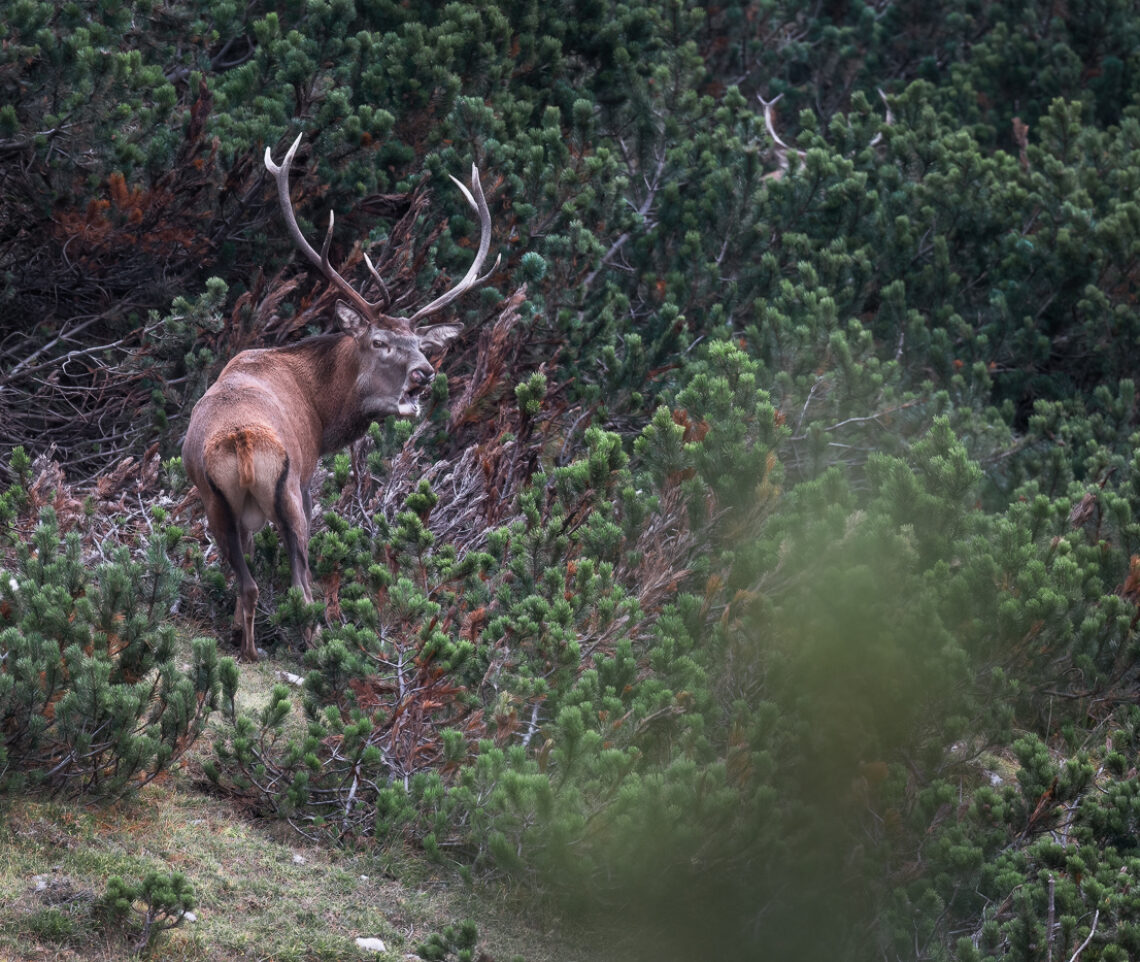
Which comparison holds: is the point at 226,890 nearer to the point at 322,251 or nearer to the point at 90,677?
the point at 90,677

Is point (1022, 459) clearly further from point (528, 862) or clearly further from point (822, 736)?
point (528, 862)

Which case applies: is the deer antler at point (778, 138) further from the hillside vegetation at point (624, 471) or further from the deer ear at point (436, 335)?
the deer ear at point (436, 335)

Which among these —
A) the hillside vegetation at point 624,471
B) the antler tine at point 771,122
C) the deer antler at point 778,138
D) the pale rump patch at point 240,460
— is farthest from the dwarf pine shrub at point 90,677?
the antler tine at point 771,122

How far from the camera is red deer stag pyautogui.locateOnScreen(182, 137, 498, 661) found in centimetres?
700

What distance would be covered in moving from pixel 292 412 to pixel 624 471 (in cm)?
189

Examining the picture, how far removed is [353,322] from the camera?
8398 millimetres

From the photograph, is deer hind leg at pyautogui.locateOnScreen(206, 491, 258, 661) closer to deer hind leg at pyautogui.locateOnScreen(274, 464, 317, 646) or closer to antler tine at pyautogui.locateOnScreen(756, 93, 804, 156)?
deer hind leg at pyautogui.locateOnScreen(274, 464, 317, 646)

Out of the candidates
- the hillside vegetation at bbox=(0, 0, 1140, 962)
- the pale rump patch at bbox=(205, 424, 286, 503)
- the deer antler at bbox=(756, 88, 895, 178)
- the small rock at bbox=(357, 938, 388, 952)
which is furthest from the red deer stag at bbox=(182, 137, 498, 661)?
the deer antler at bbox=(756, 88, 895, 178)

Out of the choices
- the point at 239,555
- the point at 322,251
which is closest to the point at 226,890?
the point at 239,555

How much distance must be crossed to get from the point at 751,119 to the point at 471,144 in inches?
107

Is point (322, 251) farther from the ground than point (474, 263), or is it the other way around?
point (322, 251)

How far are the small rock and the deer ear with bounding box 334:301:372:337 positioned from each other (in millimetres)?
4086

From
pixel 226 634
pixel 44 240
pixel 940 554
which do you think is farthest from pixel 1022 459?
pixel 44 240

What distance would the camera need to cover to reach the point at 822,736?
5.71 m
